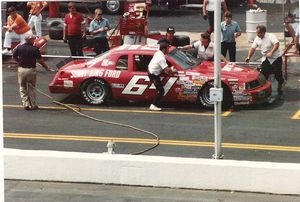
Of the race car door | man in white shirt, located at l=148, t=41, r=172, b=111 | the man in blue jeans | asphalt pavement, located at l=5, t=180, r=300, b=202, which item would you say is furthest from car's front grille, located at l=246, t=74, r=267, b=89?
asphalt pavement, located at l=5, t=180, r=300, b=202

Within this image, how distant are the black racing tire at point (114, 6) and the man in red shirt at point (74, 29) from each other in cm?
790

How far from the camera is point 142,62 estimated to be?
15.7 meters

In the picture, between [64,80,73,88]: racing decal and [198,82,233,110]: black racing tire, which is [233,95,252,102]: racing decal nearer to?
[198,82,233,110]: black racing tire

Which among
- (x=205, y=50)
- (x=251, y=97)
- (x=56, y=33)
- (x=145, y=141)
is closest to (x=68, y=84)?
(x=205, y=50)

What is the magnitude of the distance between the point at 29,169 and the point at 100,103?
19.0 feet

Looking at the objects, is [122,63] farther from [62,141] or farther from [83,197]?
[83,197]

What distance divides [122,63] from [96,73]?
24.3 inches

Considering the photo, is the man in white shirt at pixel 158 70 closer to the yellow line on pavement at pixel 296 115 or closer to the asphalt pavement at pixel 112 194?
the yellow line on pavement at pixel 296 115

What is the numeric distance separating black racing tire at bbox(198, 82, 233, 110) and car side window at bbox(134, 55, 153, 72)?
138 cm

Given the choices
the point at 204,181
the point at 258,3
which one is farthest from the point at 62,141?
the point at 258,3

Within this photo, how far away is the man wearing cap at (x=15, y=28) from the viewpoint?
19.4 m

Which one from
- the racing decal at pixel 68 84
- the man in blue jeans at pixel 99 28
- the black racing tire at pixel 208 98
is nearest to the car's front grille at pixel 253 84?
the black racing tire at pixel 208 98

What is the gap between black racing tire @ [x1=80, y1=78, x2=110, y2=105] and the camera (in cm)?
1576

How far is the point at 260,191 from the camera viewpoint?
9438 mm
